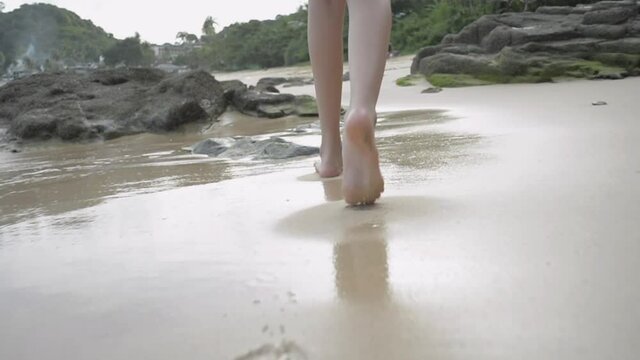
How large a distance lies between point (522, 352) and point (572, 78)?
6.54 meters

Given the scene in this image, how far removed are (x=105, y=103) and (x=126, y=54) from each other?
59532 mm

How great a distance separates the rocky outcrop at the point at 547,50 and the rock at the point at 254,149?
466cm

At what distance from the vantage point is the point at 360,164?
3.91 ft

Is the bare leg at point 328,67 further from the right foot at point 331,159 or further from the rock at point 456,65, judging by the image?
the rock at point 456,65

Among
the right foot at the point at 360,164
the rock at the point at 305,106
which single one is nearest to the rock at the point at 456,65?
the rock at the point at 305,106

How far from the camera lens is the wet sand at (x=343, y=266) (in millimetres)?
645

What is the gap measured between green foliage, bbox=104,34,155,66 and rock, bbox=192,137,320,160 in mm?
58083

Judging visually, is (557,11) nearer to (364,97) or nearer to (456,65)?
(456,65)

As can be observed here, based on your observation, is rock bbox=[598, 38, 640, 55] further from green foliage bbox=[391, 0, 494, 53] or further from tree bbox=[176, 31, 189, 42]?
tree bbox=[176, 31, 189, 42]

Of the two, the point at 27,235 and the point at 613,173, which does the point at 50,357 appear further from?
the point at 613,173

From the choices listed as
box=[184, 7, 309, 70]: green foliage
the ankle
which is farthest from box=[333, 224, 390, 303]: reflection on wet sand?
box=[184, 7, 309, 70]: green foliage

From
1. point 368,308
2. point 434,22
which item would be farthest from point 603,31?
point 434,22

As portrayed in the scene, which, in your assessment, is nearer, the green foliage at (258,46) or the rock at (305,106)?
the rock at (305,106)

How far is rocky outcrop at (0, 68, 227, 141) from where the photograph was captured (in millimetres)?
3932
